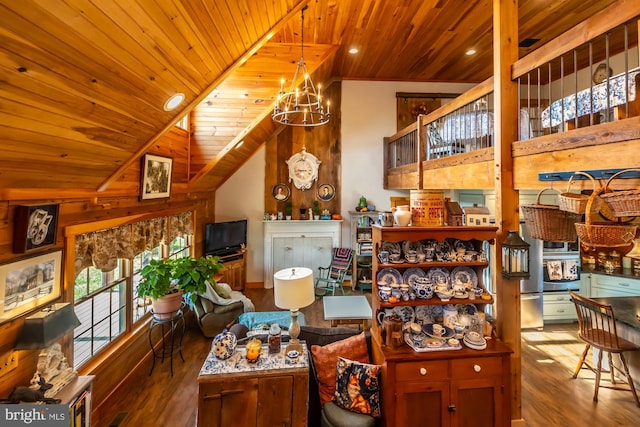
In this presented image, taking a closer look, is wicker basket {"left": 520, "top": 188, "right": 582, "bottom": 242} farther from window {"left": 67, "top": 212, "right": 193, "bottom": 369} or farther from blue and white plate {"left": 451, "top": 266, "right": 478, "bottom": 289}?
window {"left": 67, "top": 212, "right": 193, "bottom": 369}

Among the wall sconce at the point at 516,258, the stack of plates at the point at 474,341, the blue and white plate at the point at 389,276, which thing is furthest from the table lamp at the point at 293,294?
the wall sconce at the point at 516,258

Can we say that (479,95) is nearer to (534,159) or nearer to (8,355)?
(534,159)

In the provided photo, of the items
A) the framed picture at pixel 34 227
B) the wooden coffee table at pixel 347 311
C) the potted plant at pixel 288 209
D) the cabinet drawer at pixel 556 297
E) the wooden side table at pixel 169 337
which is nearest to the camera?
the framed picture at pixel 34 227

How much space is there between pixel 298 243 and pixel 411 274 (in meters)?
4.10

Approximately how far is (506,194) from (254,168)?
200 inches

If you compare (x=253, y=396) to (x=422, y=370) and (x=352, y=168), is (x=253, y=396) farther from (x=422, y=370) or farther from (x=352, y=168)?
(x=352, y=168)

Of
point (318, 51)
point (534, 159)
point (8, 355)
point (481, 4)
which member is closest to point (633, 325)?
point (534, 159)

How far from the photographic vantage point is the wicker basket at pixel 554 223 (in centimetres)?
171

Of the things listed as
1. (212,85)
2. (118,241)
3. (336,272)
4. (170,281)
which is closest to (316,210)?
(336,272)

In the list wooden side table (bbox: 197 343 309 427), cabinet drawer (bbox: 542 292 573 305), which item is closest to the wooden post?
wooden side table (bbox: 197 343 309 427)

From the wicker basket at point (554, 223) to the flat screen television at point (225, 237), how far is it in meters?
5.13

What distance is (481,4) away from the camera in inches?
146

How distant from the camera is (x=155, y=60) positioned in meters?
1.79

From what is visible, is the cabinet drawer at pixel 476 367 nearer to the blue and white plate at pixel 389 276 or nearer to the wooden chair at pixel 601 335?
the blue and white plate at pixel 389 276
